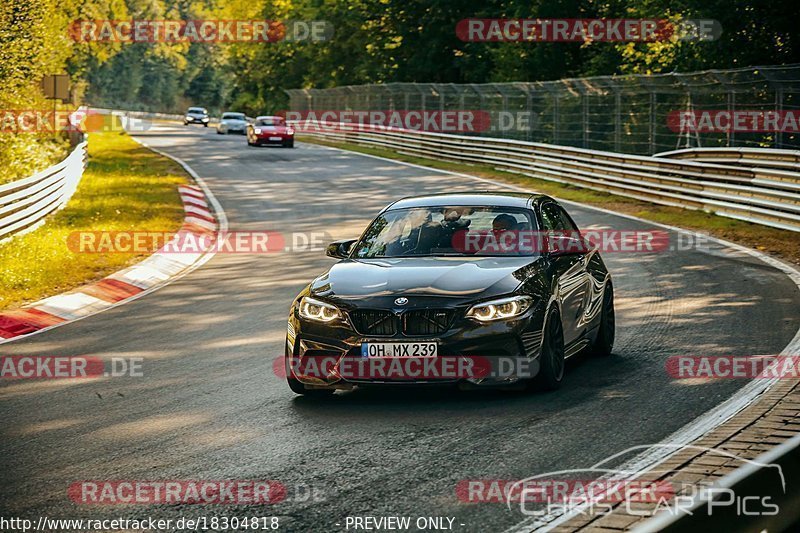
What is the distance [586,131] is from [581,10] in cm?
2007

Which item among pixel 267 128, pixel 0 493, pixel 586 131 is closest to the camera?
pixel 0 493

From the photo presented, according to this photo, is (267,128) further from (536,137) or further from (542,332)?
(542,332)

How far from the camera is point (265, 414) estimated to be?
8.02m

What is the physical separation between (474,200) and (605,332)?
1604 mm

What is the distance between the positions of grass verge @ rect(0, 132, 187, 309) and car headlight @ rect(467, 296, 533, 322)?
8010 mm

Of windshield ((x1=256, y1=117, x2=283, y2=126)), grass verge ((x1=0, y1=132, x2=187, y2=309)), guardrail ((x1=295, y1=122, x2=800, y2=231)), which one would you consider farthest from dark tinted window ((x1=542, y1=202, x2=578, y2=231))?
windshield ((x1=256, y1=117, x2=283, y2=126))

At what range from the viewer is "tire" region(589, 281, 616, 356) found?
32.4 ft

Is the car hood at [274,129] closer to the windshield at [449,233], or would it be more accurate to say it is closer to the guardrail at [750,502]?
the windshield at [449,233]

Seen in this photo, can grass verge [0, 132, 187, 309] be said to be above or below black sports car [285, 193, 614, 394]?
below

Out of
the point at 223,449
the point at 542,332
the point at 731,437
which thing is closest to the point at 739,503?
the point at 731,437

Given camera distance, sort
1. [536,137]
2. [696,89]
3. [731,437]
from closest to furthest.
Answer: [731,437]
[696,89]
[536,137]

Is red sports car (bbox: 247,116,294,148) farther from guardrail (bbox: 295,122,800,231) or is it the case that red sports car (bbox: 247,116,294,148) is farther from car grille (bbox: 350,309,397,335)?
car grille (bbox: 350,309,397,335)

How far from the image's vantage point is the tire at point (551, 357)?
823 centimetres

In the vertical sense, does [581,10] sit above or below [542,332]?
above
